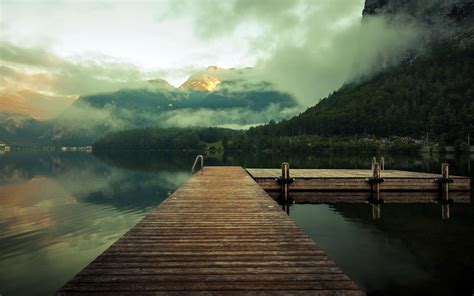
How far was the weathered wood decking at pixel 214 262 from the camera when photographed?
20.6 feet

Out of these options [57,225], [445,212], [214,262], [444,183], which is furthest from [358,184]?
[214,262]

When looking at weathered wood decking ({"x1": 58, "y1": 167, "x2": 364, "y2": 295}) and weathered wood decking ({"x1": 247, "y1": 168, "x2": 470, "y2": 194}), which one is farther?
weathered wood decking ({"x1": 247, "y1": 168, "x2": 470, "y2": 194})

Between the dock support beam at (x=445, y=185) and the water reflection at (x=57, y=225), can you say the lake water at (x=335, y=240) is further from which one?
the dock support beam at (x=445, y=185)

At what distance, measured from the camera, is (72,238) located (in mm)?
18328

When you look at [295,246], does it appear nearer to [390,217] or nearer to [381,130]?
[390,217]

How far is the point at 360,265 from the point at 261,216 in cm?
439

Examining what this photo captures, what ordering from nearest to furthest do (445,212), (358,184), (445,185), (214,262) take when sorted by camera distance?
1. (214,262)
2. (445,212)
3. (445,185)
4. (358,184)

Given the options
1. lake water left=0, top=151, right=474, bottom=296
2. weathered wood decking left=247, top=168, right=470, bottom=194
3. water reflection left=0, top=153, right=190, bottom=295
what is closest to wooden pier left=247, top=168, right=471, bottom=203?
weathered wood decking left=247, top=168, right=470, bottom=194

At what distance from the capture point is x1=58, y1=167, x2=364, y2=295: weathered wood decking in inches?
247

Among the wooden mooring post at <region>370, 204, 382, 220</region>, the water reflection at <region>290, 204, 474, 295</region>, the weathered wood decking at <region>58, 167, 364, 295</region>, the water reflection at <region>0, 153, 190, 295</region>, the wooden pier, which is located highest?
the weathered wood decking at <region>58, 167, 364, 295</region>

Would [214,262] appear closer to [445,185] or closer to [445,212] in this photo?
[445,212]

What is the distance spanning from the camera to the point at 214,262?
7609mm

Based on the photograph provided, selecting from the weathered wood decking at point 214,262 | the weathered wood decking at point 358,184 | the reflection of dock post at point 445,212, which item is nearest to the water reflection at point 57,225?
the weathered wood decking at point 214,262

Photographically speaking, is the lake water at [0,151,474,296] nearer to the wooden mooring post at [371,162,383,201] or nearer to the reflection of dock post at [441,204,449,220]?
the reflection of dock post at [441,204,449,220]
